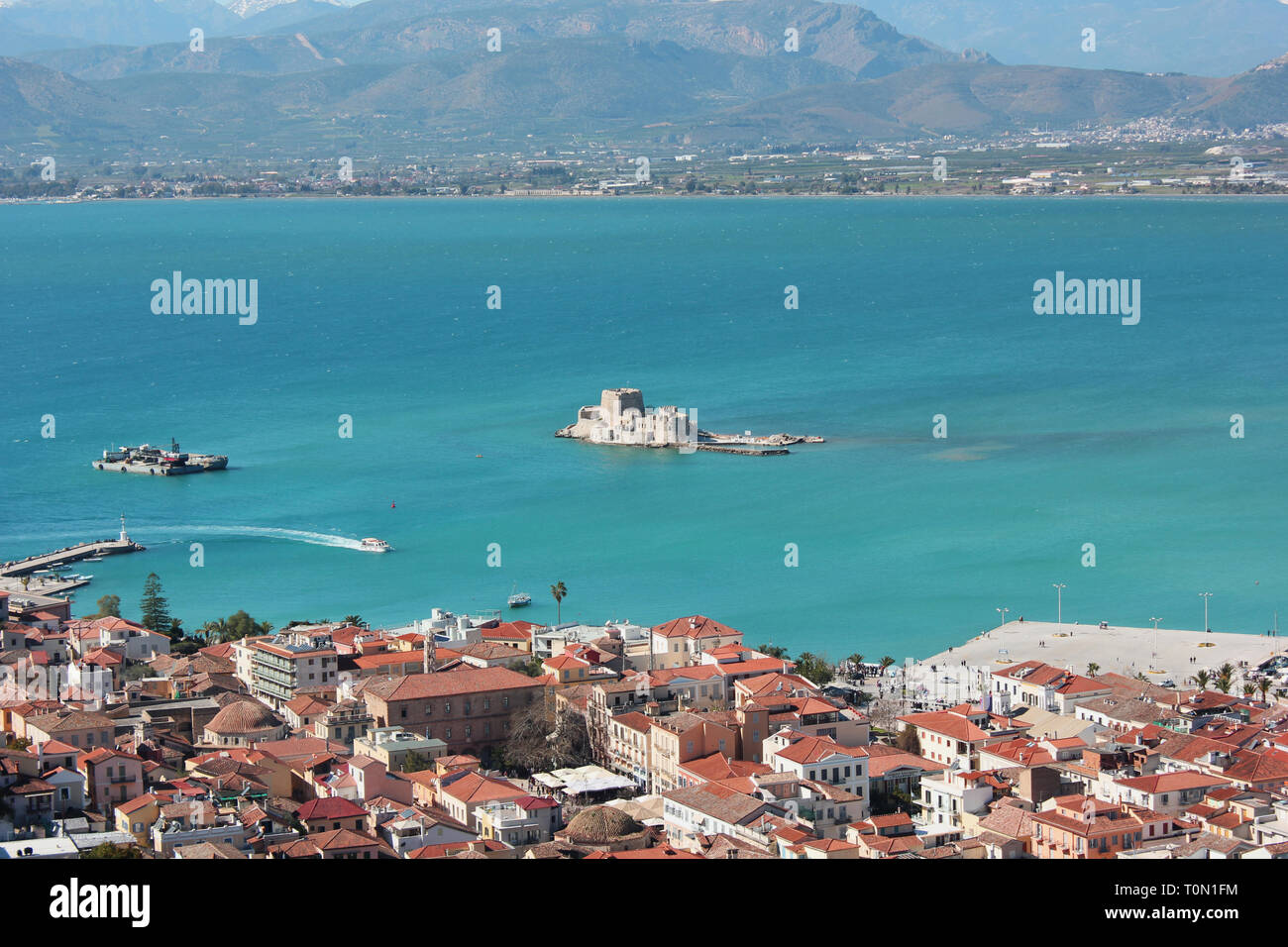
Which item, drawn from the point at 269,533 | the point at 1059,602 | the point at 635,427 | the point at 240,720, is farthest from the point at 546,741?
the point at 635,427

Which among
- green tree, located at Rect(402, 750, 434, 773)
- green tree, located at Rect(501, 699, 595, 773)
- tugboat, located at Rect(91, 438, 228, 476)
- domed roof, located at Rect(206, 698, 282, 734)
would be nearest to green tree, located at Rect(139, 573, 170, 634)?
domed roof, located at Rect(206, 698, 282, 734)

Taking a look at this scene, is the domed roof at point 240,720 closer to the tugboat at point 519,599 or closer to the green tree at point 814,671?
the green tree at point 814,671

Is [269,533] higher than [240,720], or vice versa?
[240,720]

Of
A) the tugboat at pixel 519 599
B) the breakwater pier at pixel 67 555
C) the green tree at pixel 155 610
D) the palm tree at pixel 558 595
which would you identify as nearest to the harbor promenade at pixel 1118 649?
the palm tree at pixel 558 595

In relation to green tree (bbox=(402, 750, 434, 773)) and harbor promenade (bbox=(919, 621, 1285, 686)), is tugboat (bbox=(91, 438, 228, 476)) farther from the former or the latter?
green tree (bbox=(402, 750, 434, 773))

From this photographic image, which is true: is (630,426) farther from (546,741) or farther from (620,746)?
(620,746)
